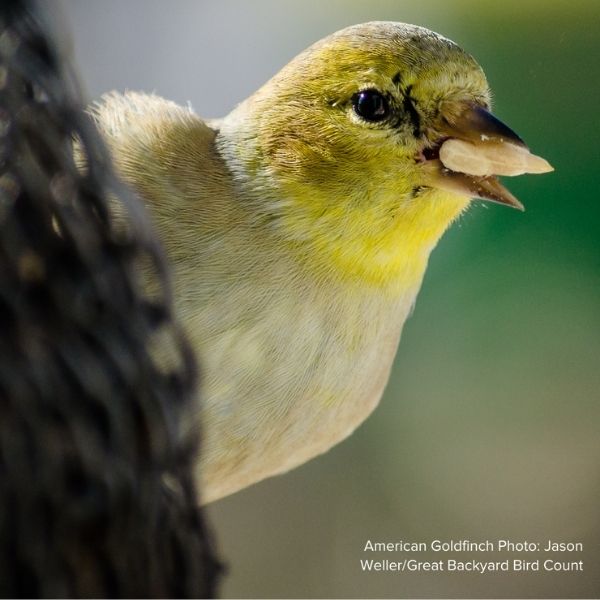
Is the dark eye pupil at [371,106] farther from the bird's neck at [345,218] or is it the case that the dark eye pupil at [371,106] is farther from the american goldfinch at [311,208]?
the bird's neck at [345,218]

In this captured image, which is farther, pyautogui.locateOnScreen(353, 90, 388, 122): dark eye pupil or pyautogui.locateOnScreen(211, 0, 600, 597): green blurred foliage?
pyautogui.locateOnScreen(211, 0, 600, 597): green blurred foliage

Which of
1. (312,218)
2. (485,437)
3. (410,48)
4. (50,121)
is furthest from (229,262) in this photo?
(485,437)

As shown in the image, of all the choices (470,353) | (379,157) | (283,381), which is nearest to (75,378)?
(283,381)

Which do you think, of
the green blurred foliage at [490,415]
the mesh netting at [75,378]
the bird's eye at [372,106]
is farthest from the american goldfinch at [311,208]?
the green blurred foliage at [490,415]

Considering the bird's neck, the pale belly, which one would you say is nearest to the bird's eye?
the bird's neck

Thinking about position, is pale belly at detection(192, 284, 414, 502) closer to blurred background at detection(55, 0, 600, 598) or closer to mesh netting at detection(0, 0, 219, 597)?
mesh netting at detection(0, 0, 219, 597)

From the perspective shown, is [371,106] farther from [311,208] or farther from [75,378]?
[75,378]

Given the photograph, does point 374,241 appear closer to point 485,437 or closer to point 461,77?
point 461,77
